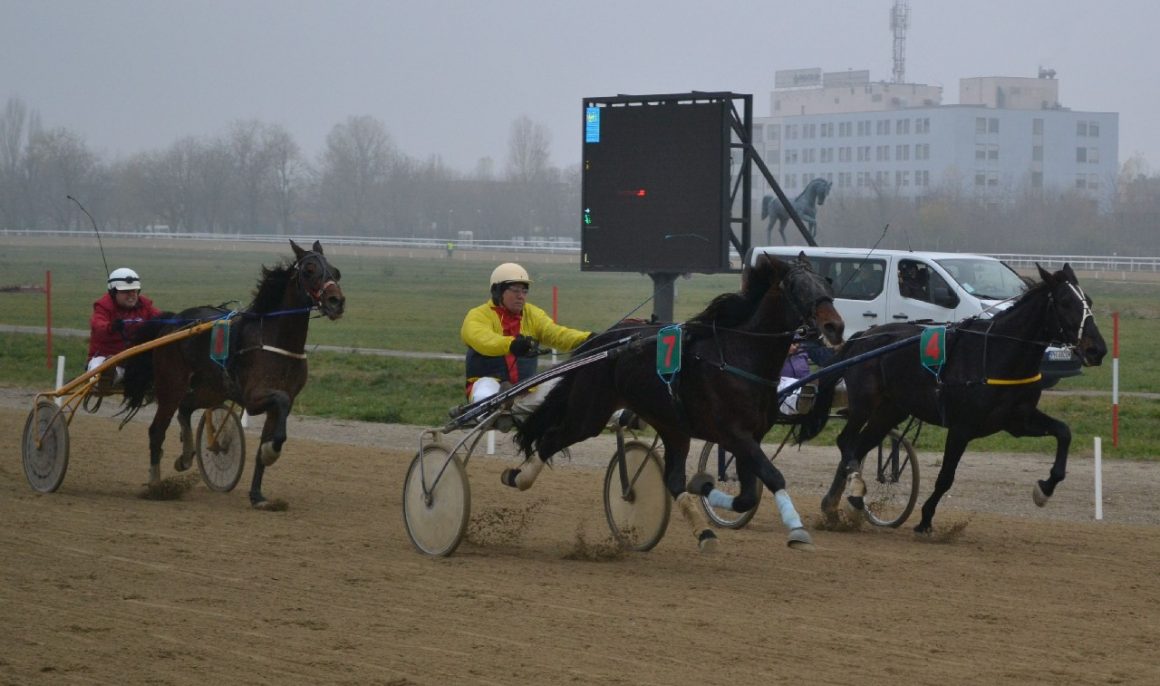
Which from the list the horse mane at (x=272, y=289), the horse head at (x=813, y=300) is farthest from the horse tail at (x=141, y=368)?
the horse head at (x=813, y=300)

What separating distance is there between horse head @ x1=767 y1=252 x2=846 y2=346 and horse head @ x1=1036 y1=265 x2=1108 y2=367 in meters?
1.85

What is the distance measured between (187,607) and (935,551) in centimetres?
444

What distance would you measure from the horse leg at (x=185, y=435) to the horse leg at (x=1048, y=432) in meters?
5.96

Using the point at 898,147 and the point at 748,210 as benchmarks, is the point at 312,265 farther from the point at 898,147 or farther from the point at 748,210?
the point at 898,147

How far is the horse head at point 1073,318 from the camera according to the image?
862 cm

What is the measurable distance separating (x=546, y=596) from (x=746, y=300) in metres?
1.97

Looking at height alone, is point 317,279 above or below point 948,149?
below

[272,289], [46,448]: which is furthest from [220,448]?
[272,289]

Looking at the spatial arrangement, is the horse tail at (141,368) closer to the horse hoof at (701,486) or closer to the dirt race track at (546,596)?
the dirt race track at (546,596)

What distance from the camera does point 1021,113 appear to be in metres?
66.5

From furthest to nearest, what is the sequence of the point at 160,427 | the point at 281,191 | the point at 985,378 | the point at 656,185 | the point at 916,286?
the point at 281,191 < the point at 916,286 < the point at 656,185 < the point at 160,427 < the point at 985,378

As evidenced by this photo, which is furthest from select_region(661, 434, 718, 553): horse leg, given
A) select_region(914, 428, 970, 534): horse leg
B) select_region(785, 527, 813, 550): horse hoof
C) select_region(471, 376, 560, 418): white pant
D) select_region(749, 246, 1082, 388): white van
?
select_region(749, 246, 1082, 388): white van

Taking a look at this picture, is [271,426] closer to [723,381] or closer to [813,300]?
[723,381]

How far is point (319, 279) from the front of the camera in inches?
394
